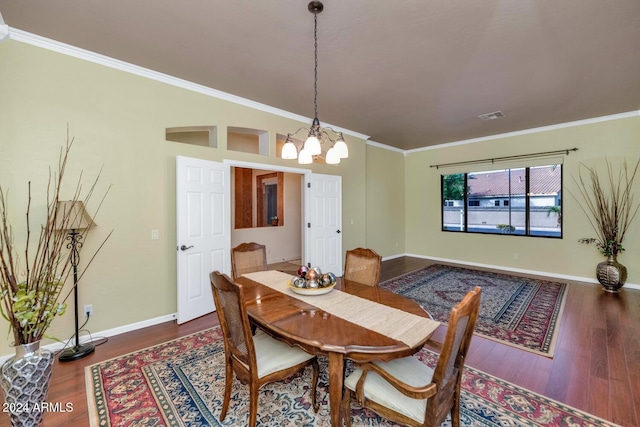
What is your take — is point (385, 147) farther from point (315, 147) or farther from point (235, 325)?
point (235, 325)

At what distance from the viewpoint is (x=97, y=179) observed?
2.85 metres

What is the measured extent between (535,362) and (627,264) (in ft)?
12.8

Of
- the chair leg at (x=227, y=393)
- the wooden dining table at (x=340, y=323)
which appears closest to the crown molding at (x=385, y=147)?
the wooden dining table at (x=340, y=323)

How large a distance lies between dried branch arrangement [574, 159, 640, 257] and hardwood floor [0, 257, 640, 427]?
4.52ft

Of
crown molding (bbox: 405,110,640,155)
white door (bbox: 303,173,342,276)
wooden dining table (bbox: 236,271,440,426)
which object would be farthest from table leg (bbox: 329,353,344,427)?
crown molding (bbox: 405,110,640,155)

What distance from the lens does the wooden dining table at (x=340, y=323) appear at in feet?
4.53

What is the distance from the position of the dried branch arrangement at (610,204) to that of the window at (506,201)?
0.42 m

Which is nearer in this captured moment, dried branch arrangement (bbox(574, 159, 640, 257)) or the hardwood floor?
the hardwood floor

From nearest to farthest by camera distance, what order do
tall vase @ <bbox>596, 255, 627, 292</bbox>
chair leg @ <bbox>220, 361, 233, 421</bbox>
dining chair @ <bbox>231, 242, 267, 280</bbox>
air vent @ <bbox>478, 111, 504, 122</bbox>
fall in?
chair leg @ <bbox>220, 361, 233, 421</bbox> → dining chair @ <bbox>231, 242, 267, 280</bbox> → tall vase @ <bbox>596, 255, 627, 292</bbox> → air vent @ <bbox>478, 111, 504, 122</bbox>

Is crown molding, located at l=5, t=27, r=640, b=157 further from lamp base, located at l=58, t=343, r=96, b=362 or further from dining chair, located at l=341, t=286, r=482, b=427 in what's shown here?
dining chair, located at l=341, t=286, r=482, b=427

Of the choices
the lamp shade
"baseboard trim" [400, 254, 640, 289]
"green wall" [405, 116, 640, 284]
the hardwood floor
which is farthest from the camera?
"baseboard trim" [400, 254, 640, 289]

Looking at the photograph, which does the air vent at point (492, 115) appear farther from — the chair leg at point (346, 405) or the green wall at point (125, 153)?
the chair leg at point (346, 405)

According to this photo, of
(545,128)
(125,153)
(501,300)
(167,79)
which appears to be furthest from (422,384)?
(545,128)

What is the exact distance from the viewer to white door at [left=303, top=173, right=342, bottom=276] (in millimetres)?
4672
